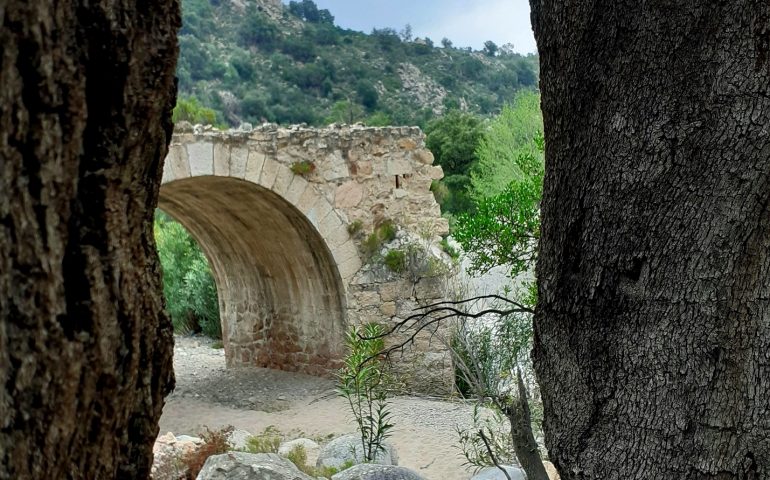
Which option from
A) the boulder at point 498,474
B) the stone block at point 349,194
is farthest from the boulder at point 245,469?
the stone block at point 349,194

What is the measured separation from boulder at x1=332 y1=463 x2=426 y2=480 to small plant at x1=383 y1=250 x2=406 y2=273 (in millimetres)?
3837

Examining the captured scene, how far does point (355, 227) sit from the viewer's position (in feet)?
28.7

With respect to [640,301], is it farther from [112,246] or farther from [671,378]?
[112,246]

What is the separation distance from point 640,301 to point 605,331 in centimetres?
14

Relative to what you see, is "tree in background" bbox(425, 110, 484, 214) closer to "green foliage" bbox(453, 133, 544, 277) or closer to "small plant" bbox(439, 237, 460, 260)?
"small plant" bbox(439, 237, 460, 260)

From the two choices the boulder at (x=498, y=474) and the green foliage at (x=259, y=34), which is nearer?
the boulder at (x=498, y=474)

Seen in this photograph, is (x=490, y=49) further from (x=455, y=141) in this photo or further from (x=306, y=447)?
(x=306, y=447)

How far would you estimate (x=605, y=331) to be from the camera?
2.28 m

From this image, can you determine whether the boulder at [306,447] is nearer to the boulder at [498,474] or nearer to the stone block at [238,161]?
the boulder at [498,474]

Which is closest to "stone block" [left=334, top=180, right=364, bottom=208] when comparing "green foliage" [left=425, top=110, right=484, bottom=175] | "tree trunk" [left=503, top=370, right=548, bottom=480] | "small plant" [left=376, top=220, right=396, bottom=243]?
"small plant" [left=376, top=220, right=396, bottom=243]

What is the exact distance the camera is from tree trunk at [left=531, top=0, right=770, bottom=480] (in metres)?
2.08

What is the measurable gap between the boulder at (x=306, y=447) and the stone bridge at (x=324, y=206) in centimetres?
185

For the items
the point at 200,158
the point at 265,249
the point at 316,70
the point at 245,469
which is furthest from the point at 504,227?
the point at 316,70

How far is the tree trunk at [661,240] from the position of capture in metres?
2.08
